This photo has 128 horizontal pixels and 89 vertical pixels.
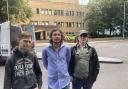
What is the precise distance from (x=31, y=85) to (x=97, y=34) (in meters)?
94.8

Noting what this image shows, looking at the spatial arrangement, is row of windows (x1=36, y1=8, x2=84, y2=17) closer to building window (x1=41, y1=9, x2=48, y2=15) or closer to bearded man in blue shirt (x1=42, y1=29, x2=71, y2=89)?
building window (x1=41, y1=9, x2=48, y2=15)

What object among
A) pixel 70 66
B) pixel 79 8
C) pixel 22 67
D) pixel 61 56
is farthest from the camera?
pixel 79 8

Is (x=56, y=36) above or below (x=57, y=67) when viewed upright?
above

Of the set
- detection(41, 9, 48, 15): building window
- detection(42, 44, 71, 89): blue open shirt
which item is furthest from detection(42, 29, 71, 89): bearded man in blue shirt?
detection(41, 9, 48, 15): building window

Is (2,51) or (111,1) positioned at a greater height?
(111,1)

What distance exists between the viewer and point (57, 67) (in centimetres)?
664

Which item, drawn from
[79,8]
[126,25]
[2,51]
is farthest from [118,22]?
[2,51]

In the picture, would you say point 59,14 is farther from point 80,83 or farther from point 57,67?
point 57,67

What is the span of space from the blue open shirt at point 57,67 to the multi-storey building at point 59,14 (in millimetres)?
95904

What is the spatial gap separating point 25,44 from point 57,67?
118 centimetres

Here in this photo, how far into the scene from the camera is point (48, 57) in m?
6.75

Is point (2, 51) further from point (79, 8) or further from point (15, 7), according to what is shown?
point (79, 8)

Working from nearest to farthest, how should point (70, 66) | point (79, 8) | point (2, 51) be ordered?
point (70, 66) < point (2, 51) < point (79, 8)

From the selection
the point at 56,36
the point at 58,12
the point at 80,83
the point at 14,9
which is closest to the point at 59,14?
the point at 58,12
